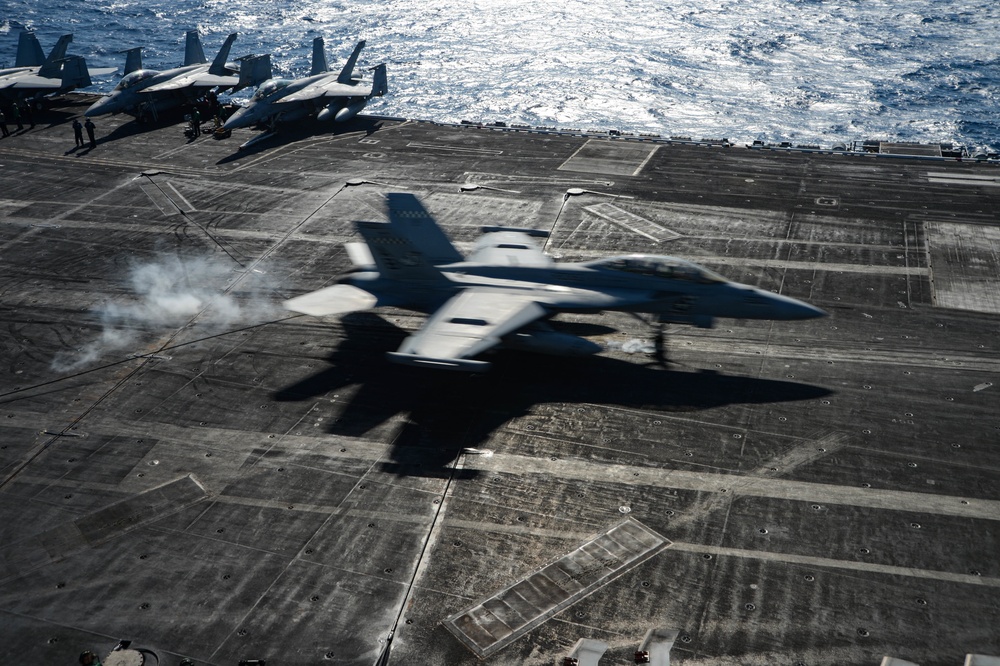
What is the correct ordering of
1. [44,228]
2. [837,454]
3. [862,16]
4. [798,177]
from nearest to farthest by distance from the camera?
1. [837,454]
2. [44,228]
3. [798,177]
4. [862,16]

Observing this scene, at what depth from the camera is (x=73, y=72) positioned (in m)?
75.0

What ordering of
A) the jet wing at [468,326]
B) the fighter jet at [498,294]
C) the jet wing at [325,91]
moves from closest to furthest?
1. the jet wing at [468,326]
2. the fighter jet at [498,294]
3. the jet wing at [325,91]

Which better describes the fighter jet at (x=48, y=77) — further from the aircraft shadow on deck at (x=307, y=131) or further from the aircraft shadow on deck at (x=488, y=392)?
the aircraft shadow on deck at (x=488, y=392)

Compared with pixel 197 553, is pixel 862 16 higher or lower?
higher

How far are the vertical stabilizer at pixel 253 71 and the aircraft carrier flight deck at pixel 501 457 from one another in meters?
27.5

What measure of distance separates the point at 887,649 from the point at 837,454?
8890 millimetres

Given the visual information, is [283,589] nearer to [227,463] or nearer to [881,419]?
[227,463]

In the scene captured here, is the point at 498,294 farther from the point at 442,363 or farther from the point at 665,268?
the point at 665,268

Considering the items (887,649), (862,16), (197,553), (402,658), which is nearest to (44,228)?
(197,553)

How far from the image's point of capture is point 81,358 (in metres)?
36.3

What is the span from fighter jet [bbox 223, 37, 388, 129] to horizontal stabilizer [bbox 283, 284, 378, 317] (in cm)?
3754

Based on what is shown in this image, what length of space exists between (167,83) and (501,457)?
59024mm

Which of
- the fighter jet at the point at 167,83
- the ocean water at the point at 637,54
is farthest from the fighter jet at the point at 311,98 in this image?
the ocean water at the point at 637,54

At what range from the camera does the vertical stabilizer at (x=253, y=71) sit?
74.2 meters
